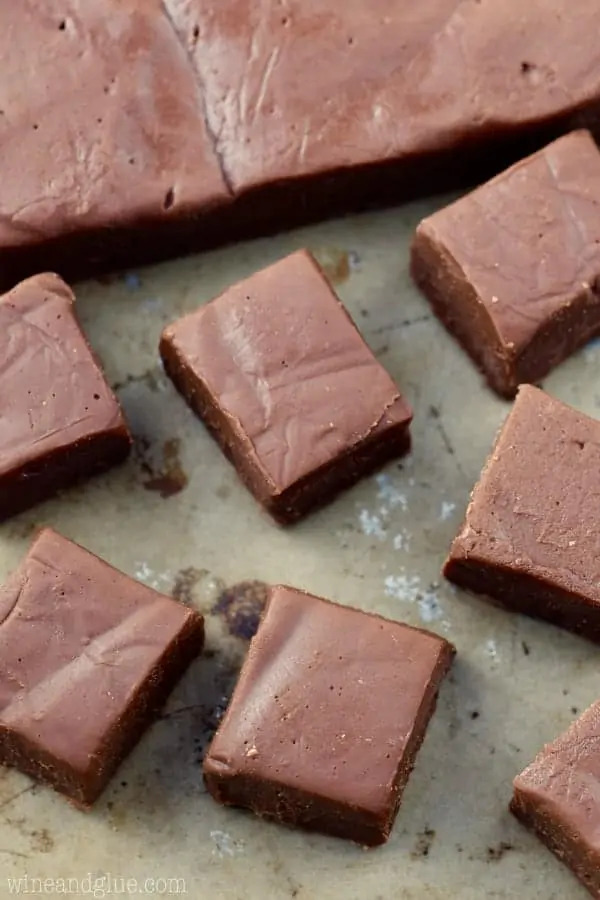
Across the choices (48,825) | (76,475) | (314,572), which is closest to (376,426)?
(314,572)

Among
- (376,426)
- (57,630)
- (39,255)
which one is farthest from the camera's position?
(39,255)

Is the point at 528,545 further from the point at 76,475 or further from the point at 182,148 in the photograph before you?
the point at 182,148

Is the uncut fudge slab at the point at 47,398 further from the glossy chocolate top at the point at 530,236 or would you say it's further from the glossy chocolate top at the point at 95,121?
the glossy chocolate top at the point at 530,236

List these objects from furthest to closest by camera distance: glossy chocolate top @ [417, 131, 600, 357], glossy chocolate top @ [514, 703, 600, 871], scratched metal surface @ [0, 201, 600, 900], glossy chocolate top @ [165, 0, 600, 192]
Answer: glossy chocolate top @ [165, 0, 600, 192] → glossy chocolate top @ [417, 131, 600, 357] → scratched metal surface @ [0, 201, 600, 900] → glossy chocolate top @ [514, 703, 600, 871]

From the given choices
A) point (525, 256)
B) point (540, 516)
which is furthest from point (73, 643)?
point (525, 256)

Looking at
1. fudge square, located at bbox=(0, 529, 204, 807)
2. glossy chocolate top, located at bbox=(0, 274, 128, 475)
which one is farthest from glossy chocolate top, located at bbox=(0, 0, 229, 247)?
fudge square, located at bbox=(0, 529, 204, 807)

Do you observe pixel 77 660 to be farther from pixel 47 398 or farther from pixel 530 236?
pixel 530 236

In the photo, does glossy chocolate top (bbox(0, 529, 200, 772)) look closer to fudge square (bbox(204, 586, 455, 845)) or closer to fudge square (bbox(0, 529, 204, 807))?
fudge square (bbox(0, 529, 204, 807))
